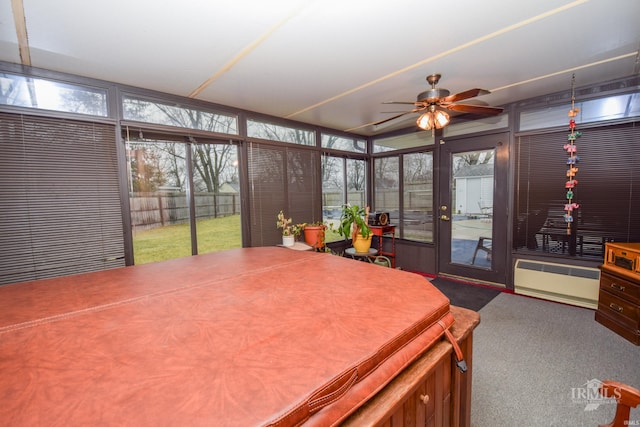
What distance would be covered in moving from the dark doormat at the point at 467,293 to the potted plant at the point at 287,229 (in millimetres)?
2143

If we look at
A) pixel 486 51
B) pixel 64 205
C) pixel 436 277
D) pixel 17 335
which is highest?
pixel 486 51

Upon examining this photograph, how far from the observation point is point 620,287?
8.15ft

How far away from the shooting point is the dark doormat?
10.7 ft

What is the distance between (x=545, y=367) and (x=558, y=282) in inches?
62.6

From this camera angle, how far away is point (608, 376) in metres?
1.92

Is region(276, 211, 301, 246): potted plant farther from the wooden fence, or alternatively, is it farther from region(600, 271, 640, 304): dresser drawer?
region(600, 271, 640, 304): dresser drawer

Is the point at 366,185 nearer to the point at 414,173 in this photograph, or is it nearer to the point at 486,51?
the point at 414,173

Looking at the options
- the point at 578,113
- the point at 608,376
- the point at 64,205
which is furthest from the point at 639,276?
the point at 64,205

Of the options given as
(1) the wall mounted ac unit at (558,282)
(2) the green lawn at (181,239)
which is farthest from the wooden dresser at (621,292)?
(2) the green lawn at (181,239)

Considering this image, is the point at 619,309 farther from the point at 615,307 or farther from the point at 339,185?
the point at 339,185

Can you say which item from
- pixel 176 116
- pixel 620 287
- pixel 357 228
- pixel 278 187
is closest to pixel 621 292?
pixel 620 287

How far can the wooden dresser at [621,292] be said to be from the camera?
2.34 metres

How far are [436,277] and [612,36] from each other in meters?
3.29

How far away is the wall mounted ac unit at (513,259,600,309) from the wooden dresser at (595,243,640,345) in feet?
1.13
